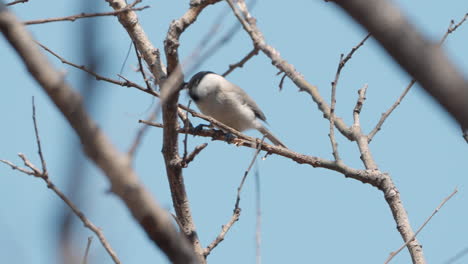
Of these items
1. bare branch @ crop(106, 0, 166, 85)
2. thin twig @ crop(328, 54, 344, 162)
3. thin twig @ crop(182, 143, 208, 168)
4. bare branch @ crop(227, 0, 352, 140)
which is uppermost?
bare branch @ crop(106, 0, 166, 85)

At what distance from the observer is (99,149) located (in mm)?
870

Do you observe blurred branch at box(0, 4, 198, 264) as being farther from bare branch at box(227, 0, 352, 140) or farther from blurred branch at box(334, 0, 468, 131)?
bare branch at box(227, 0, 352, 140)

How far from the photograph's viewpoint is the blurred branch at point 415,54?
2.36ft

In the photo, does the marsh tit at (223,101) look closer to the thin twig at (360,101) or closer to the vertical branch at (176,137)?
the thin twig at (360,101)

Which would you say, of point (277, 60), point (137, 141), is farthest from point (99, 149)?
point (277, 60)

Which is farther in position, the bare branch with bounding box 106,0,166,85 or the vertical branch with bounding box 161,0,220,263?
the bare branch with bounding box 106,0,166,85

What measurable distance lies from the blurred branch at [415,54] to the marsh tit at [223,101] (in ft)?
16.1

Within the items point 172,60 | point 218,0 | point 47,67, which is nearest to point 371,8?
point 47,67

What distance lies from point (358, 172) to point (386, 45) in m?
2.79

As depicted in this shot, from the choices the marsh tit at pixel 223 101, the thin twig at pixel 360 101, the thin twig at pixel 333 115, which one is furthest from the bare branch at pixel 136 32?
the marsh tit at pixel 223 101

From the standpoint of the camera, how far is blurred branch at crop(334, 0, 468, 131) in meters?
0.72

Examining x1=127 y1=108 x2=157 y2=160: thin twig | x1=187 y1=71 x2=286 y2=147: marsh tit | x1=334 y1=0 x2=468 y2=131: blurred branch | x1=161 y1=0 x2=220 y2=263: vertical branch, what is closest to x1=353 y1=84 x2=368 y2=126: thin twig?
x1=161 y1=0 x2=220 y2=263: vertical branch

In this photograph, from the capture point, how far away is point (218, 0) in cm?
298

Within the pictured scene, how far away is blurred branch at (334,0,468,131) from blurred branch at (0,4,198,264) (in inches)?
15.3
